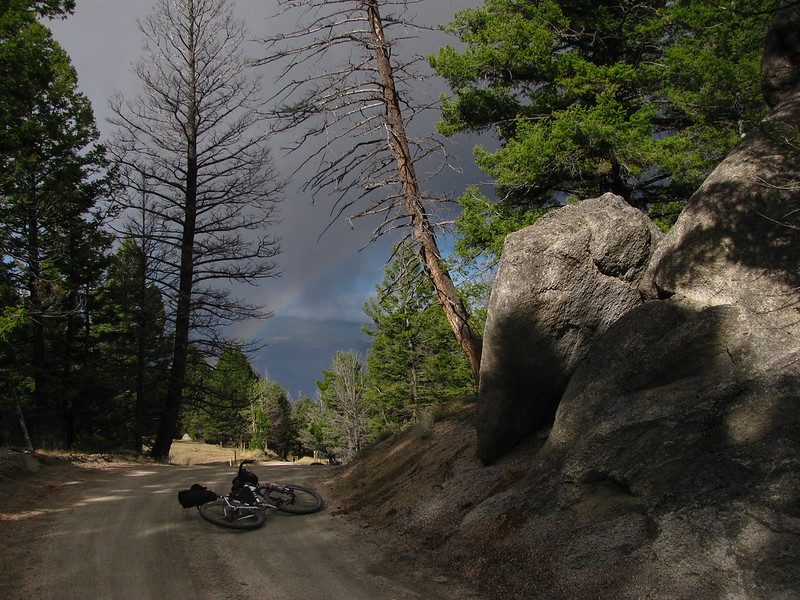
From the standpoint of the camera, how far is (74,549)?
6.85 metres

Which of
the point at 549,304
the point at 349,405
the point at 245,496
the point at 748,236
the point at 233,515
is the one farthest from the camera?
the point at 349,405

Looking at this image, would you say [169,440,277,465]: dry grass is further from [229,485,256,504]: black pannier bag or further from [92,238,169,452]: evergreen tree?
[229,485,256,504]: black pannier bag

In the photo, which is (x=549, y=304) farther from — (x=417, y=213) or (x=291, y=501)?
(x=291, y=501)

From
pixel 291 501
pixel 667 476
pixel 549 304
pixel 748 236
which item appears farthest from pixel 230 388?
pixel 748 236

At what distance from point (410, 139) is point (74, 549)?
9586 mm

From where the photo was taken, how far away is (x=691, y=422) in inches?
214

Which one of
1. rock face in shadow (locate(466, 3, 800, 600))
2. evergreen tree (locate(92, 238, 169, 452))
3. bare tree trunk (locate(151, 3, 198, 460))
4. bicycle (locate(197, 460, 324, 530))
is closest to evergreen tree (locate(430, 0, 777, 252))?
rock face in shadow (locate(466, 3, 800, 600))

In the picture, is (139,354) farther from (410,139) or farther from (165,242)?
(410,139)

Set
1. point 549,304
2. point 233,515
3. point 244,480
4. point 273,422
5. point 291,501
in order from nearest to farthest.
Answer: point 549,304, point 233,515, point 244,480, point 291,501, point 273,422

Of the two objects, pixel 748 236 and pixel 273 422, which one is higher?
pixel 748 236

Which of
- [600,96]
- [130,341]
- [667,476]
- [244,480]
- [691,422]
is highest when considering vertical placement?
[600,96]

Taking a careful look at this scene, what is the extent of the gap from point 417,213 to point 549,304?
4.29m

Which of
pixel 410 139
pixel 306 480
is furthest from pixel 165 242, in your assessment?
pixel 410 139

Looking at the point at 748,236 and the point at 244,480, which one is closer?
the point at 748,236
